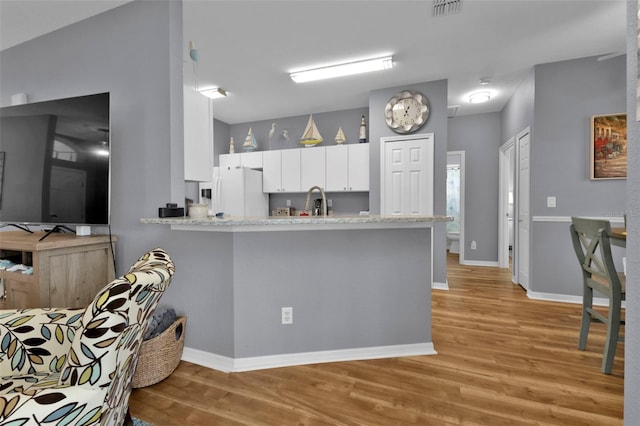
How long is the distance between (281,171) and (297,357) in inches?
137

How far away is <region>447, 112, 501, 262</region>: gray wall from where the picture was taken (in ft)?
17.3

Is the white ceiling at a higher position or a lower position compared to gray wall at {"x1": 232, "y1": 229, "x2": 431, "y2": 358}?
higher

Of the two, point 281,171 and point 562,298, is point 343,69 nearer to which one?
point 281,171

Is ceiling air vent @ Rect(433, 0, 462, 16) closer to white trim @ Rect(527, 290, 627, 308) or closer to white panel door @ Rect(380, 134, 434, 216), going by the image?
white panel door @ Rect(380, 134, 434, 216)

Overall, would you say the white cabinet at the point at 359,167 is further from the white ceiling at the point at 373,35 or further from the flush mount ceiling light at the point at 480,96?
the flush mount ceiling light at the point at 480,96

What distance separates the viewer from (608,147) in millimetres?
3223

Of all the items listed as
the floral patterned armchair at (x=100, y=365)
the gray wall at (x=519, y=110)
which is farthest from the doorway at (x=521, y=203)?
the floral patterned armchair at (x=100, y=365)

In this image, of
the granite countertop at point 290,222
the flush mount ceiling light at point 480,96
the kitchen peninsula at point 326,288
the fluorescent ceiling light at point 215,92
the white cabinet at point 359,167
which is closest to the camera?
the granite countertop at point 290,222

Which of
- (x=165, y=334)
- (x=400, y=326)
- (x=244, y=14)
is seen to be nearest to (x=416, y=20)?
(x=244, y=14)

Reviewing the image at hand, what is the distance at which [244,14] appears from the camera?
2473 mm

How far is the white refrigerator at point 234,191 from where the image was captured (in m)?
4.67

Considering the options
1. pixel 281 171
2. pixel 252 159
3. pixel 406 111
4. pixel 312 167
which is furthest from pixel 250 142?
pixel 406 111

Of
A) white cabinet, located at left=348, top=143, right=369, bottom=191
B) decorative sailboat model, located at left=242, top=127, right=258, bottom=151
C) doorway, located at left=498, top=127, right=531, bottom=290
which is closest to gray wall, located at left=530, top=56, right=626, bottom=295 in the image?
doorway, located at left=498, top=127, right=531, bottom=290

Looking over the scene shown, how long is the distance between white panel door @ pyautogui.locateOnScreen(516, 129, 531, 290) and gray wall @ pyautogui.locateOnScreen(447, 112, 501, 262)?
1.12 meters
